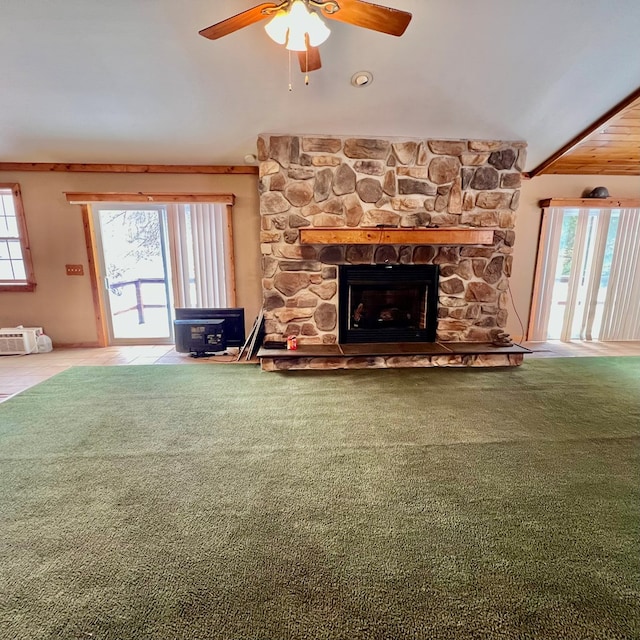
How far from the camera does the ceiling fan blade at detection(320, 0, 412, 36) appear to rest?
184cm

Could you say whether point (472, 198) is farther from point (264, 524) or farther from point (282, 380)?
point (264, 524)

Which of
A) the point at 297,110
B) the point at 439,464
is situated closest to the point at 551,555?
the point at 439,464

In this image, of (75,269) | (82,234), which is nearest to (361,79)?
(82,234)

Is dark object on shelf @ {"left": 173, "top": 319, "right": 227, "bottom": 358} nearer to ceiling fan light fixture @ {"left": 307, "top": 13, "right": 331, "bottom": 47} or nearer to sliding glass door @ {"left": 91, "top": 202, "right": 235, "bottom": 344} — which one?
sliding glass door @ {"left": 91, "top": 202, "right": 235, "bottom": 344}

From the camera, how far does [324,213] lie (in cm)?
375

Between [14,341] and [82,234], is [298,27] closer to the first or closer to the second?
[82,234]

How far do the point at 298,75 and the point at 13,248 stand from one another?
427 cm

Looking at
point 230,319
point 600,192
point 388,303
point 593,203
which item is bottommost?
point 230,319

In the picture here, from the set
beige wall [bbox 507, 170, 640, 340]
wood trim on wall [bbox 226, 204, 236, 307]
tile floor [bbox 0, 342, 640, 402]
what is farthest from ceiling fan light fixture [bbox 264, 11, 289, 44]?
beige wall [bbox 507, 170, 640, 340]

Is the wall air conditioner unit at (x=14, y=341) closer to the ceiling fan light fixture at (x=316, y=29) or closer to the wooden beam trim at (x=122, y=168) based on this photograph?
the wooden beam trim at (x=122, y=168)

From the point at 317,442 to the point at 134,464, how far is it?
115 cm

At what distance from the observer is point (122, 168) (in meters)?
4.28

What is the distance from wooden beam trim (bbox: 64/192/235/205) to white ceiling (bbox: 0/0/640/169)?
22.5 inches

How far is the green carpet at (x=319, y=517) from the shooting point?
4.13 feet
